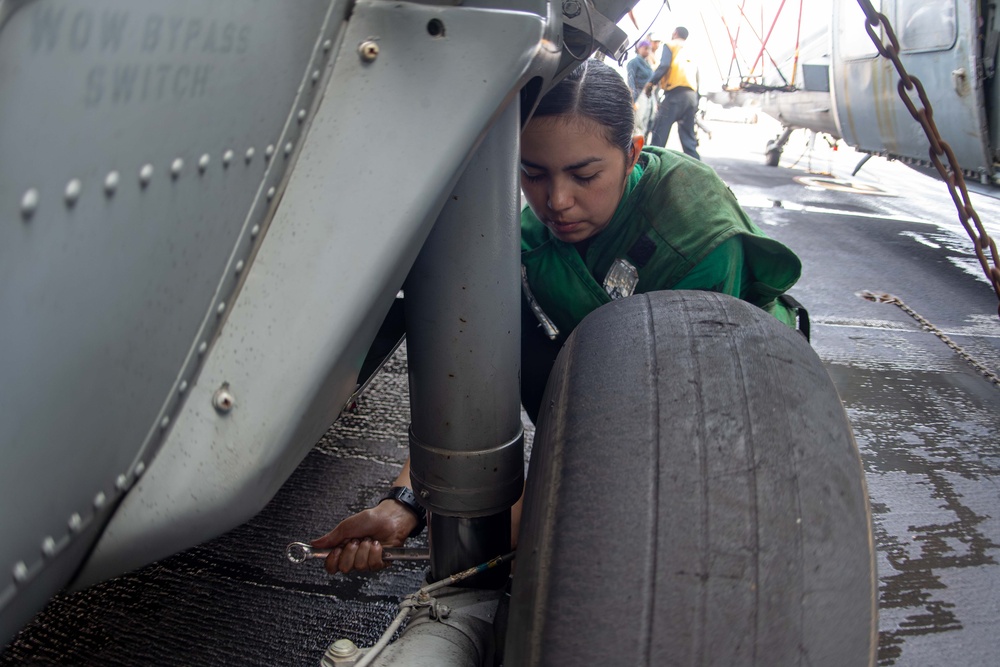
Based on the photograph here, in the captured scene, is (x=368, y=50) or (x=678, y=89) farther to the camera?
(x=678, y=89)

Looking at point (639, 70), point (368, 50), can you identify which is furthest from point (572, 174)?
point (639, 70)

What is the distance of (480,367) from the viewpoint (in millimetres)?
978

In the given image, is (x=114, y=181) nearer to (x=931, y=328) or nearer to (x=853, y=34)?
(x=931, y=328)

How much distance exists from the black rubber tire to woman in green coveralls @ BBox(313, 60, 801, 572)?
0.48m

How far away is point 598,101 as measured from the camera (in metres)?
1.44

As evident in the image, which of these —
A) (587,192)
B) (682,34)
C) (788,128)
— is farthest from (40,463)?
(788,128)

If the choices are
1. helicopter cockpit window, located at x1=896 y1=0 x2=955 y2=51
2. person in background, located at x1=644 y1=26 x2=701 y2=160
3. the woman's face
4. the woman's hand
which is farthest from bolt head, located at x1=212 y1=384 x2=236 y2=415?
person in background, located at x1=644 y1=26 x2=701 y2=160

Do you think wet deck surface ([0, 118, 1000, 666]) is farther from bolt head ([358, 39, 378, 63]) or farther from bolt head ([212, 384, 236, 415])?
bolt head ([358, 39, 378, 63])

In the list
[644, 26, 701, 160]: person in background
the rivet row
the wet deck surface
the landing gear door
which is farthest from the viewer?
[644, 26, 701, 160]: person in background

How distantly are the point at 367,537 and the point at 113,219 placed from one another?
0.94m

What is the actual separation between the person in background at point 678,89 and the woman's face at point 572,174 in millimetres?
6183

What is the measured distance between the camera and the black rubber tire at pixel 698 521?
0.76 meters

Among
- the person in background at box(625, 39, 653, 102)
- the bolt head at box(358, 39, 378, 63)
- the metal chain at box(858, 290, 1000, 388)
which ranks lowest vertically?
the metal chain at box(858, 290, 1000, 388)

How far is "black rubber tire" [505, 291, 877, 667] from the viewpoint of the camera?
0.76 metres
